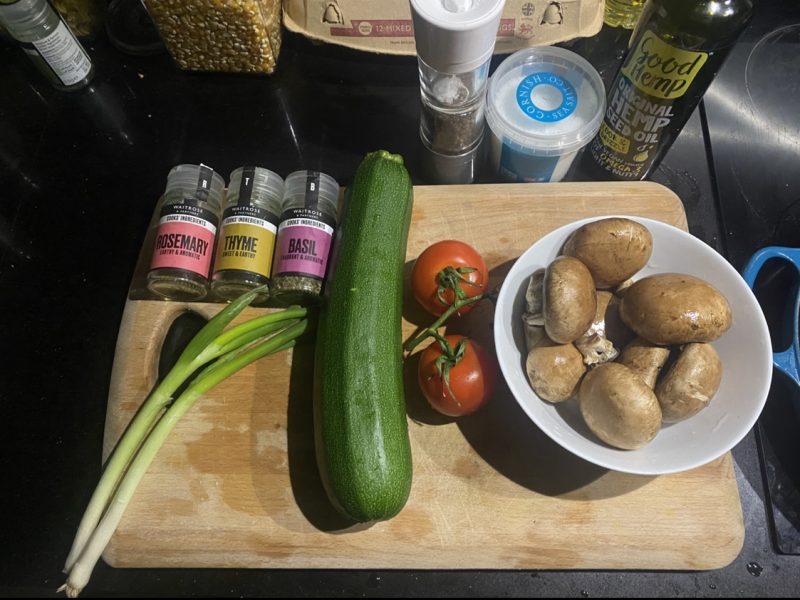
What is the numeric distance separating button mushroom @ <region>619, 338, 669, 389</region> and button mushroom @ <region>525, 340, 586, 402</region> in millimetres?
84

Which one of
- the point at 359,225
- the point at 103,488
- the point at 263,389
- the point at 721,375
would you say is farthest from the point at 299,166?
the point at 721,375

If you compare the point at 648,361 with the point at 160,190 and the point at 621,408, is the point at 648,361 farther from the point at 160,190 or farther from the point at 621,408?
the point at 160,190

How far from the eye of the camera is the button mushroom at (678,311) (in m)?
0.91

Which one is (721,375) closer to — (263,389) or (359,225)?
(359,225)

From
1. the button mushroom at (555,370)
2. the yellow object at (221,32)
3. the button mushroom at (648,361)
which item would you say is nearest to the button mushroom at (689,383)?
the button mushroom at (648,361)

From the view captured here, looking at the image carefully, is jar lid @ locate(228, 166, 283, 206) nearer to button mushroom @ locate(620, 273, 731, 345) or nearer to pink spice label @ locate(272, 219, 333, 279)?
pink spice label @ locate(272, 219, 333, 279)

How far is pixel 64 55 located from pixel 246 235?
2.55 feet

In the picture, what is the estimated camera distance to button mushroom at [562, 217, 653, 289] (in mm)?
976

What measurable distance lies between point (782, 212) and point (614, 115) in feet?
1.70

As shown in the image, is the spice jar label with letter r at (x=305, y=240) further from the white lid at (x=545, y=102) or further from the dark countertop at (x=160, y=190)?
the white lid at (x=545, y=102)

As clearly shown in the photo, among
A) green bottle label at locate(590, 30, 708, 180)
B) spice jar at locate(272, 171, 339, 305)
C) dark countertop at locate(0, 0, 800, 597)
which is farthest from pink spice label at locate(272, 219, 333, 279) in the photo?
green bottle label at locate(590, 30, 708, 180)

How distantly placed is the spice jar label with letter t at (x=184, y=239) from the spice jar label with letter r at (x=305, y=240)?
15cm

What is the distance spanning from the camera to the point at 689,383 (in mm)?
897

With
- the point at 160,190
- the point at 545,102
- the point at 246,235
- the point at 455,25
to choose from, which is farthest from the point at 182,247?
the point at 545,102
